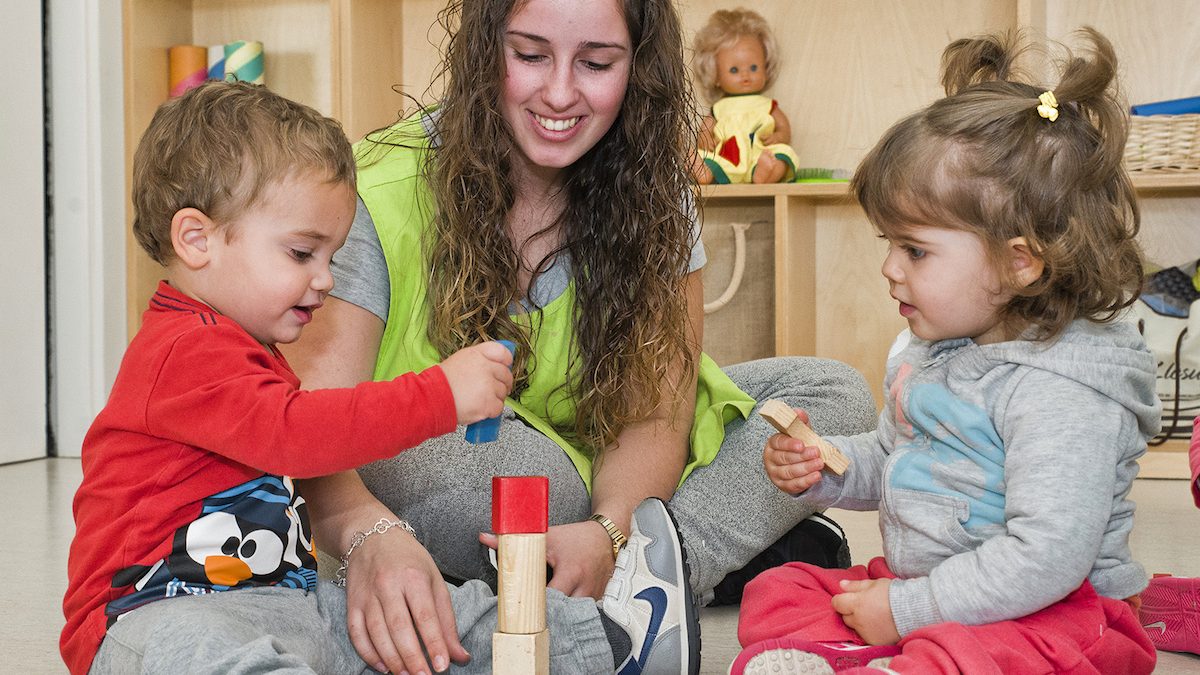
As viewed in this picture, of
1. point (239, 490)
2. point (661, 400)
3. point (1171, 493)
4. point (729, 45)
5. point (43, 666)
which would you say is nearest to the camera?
point (239, 490)

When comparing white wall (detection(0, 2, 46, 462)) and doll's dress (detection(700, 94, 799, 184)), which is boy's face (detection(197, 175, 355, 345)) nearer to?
doll's dress (detection(700, 94, 799, 184))

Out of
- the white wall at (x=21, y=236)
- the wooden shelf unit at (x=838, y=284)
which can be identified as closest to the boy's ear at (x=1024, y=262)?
the wooden shelf unit at (x=838, y=284)

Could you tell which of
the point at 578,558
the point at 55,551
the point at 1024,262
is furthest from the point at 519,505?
the point at 55,551

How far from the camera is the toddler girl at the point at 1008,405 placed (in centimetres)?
86

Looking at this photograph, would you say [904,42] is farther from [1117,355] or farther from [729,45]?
[1117,355]

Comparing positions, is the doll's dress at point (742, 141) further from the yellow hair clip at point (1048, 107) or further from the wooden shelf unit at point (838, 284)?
the yellow hair clip at point (1048, 107)

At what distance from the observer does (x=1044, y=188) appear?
920mm

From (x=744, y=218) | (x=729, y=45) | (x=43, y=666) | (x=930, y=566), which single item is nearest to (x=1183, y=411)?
(x=744, y=218)

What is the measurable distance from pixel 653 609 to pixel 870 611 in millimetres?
173

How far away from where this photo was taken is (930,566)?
946 mm

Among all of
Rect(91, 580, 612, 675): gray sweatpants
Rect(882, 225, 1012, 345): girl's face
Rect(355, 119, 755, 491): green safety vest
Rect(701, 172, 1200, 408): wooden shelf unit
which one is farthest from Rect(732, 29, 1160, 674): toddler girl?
Rect(701, 172, 1200, 408): wooden shelf unit

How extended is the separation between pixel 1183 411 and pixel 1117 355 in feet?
4.75

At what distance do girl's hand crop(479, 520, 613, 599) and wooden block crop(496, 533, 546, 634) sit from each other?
0.24 meters

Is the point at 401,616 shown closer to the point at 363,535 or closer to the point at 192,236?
the point at 363,535
